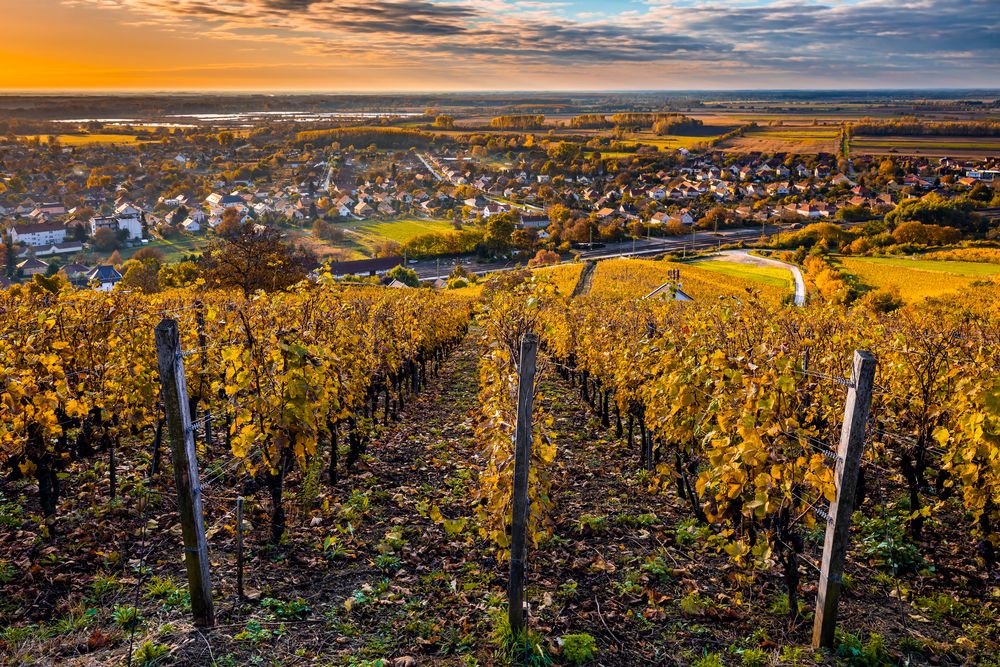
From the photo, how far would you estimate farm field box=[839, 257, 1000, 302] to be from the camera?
1735 inches

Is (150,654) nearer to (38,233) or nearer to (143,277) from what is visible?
(143,277)

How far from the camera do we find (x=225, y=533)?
661 centimetres

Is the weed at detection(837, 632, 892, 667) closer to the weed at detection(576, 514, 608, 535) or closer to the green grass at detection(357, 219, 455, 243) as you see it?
the weed at detection(576, 514, 608, 535)

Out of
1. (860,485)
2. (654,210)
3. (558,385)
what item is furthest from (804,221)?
(860,485)

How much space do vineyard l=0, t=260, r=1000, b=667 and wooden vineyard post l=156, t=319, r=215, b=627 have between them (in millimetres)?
63

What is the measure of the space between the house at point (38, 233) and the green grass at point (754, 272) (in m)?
96.1

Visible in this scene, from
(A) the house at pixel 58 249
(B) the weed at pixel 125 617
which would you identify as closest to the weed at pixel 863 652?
(B) the weed at pixel 125 617

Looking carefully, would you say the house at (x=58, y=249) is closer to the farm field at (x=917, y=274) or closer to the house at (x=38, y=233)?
the house at (x=38, y=233)

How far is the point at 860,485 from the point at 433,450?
6617 mm

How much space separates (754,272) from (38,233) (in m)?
103

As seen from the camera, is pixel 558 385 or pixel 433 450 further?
pixel 558 385

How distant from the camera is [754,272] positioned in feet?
202

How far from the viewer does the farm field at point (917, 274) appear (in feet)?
145

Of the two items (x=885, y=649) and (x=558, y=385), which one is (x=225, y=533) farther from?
(x=558, y=385)
